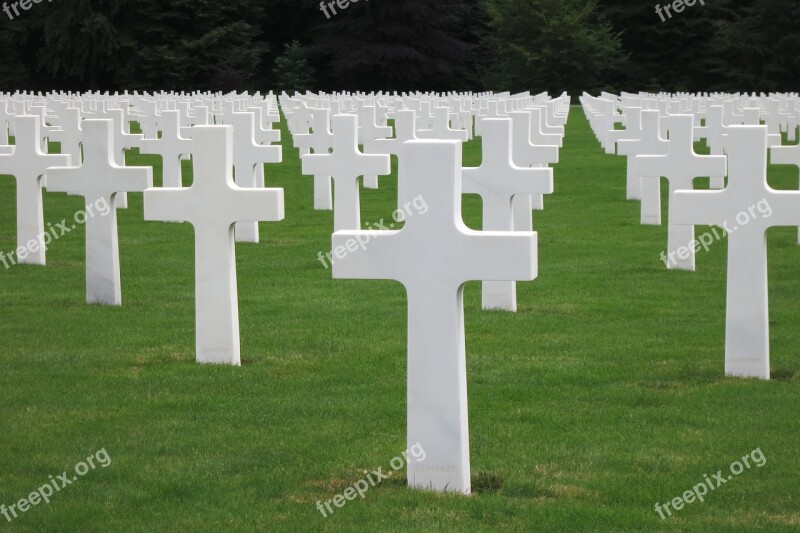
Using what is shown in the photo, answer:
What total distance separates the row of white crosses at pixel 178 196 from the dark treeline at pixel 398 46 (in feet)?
129

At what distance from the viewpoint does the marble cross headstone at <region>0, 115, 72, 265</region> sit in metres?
10.9

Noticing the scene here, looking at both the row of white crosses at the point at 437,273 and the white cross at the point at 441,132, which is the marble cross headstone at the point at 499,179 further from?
the white cross at the point at 441,132

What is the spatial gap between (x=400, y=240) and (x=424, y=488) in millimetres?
970

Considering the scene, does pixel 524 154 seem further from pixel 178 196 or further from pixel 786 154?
pixel 178 196

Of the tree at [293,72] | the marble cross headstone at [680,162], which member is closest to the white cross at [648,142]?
the marble cross headstone at [680,162]

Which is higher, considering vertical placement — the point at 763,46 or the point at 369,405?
the point at 763,46

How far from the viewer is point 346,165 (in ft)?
38.7

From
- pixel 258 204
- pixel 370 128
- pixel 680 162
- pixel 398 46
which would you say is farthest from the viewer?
pixel 398 46

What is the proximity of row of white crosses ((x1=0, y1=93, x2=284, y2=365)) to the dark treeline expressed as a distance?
1543 inches

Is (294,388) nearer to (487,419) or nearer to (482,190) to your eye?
(487,419)

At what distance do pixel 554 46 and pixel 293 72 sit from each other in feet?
34.7

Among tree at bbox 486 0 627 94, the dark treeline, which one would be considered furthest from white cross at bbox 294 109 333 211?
tree at bbox 486 0 627 94

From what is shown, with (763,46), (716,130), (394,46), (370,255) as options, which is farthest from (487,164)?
(394,46)

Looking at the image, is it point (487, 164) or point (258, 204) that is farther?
point (487, 164)
